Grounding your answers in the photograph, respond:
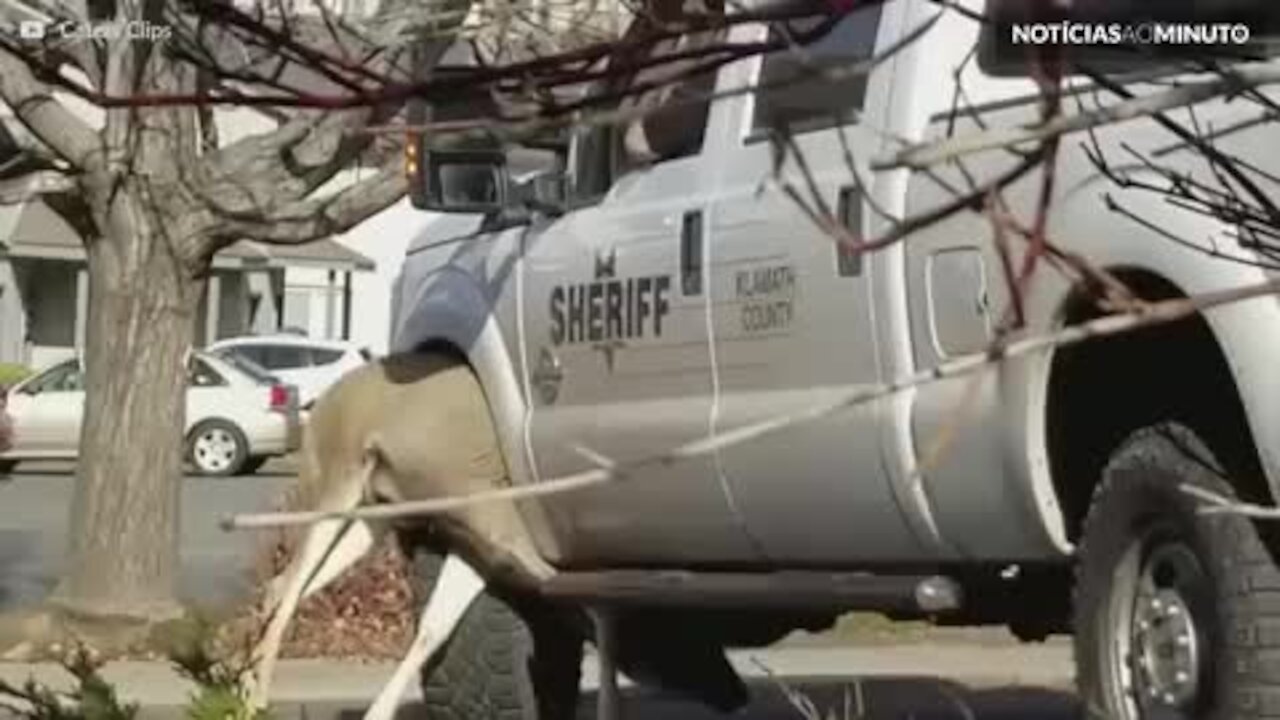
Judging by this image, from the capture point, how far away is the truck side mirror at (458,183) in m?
7.84

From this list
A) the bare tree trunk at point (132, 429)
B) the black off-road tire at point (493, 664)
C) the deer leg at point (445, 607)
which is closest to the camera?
the deer leg at point (445, 607)

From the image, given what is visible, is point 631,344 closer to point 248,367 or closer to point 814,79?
point 814,79

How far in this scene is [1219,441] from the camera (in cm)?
565

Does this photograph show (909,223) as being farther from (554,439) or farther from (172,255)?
(172,255)

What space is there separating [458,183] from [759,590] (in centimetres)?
182

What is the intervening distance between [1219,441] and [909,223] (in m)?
3.44

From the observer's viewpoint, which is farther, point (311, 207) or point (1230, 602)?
point (311, 207)

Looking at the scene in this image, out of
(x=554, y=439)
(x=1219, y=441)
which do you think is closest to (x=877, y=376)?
(x=1219, y=441)

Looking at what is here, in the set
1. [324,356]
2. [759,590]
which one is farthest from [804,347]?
[324,356]

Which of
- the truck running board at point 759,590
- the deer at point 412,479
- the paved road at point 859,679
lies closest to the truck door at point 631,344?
the truck running board at point 759,590

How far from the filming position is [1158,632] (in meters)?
5.68

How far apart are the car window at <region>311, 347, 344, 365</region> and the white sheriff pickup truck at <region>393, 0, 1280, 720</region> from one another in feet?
84.9

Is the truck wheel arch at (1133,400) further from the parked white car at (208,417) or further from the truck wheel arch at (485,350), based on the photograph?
the parked white car at (208,417)

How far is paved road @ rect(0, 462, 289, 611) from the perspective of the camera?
52.8 ft
